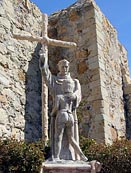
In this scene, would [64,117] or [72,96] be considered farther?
[72,96]

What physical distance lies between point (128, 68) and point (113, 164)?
623cm

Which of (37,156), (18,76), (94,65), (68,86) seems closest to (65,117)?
(68,86)

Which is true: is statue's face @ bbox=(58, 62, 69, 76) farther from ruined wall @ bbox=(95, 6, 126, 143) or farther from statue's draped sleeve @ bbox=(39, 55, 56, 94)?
ruined wall @ bbox=(95, 6, 126, 143)

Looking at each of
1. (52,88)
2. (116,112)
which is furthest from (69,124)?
(116,112)

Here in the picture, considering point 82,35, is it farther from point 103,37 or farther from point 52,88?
point 52,88

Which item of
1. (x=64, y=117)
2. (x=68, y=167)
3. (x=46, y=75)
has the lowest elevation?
(x=68, y=167)

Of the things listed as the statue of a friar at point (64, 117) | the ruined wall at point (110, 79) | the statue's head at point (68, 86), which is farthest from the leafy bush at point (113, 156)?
the statue's head at point (68, 86)

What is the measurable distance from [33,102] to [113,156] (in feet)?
9.71

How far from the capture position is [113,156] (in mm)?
7070

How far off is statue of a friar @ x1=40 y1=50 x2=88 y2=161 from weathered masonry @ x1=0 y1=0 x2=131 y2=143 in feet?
8.35

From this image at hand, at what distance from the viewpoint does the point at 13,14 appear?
9.42m

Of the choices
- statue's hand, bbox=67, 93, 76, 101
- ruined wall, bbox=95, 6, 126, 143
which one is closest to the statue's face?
statue's hand, bbox=67, 93, 76, 101

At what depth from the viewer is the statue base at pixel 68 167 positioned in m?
5.25

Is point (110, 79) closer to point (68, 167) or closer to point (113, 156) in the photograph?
point (113, 156)
